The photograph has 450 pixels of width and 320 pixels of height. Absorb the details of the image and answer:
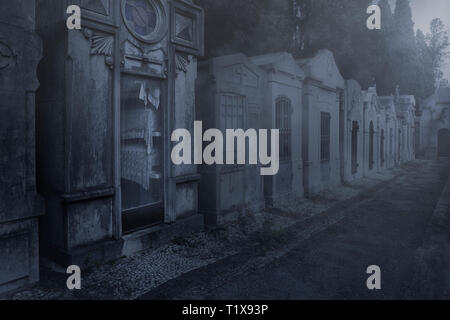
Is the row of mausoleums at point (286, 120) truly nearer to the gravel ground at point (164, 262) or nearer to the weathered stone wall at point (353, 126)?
the weathered stone wall at point (353, 126)

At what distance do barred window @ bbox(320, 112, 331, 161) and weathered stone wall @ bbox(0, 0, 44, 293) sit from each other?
9781 millimetres

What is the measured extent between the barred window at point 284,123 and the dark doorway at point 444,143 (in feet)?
100

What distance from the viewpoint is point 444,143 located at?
1326 inches

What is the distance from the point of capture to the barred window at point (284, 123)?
9578 millimetres

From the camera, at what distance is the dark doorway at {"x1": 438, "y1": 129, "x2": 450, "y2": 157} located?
33.6m

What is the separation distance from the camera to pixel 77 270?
15.2ft

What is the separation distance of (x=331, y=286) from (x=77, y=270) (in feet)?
11.1

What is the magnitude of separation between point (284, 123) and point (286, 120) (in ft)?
0.50

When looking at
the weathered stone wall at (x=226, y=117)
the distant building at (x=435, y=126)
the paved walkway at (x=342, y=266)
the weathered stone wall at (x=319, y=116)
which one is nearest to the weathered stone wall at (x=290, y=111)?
the weathered stone wall at (x=319, y=116)

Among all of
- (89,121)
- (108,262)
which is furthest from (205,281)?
(89,121)

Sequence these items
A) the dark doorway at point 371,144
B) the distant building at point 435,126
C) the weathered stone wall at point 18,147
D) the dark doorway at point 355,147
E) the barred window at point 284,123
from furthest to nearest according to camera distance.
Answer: the distant building at point 435,126, the dark doorway at point 371,144, the dark doorway at point 355,147, the barred window at point 284,123, the weathered stone wall at point 18,147

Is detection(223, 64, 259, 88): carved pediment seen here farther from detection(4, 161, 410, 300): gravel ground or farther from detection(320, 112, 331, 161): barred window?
detection(320, 112, 331, 161): barred window

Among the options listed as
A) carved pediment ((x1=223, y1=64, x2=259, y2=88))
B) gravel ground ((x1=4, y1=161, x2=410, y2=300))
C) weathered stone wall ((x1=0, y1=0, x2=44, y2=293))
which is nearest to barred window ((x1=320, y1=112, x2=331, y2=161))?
gravel ground ((x1=4, y1=161, x2=410, y2=300))

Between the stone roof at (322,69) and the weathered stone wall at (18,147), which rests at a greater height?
the stone roof at (322,69)
